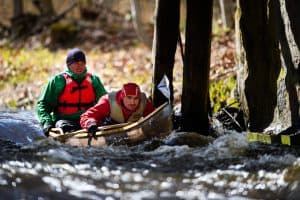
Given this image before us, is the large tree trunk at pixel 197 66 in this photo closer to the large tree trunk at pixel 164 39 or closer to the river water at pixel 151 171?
the large tree trunk at pixel 164 39

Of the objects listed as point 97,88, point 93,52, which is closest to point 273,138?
point 97,88

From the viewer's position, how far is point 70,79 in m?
8.88

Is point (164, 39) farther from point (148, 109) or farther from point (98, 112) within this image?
point (98, 112)

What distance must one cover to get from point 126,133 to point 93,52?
416 inches

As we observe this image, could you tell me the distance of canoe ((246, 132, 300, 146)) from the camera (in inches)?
279

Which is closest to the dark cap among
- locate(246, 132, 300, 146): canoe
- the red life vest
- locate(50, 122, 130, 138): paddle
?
the red life vest

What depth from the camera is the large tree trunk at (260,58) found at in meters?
7.59

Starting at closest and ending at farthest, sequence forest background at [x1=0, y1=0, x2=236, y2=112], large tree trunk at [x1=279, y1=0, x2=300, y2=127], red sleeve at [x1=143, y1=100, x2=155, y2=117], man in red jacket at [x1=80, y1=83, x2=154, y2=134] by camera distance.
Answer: large tree trunk at [x1=279, y1=0, x2=300, y2=127]
man in red jacket at [x1=80, y1=83, x2=154, y2=134]
red sleeve at [x1=143, y1=100, x2=155, y2=117]
forest background at [x1=0, y1=0, x2=236, y2=112]

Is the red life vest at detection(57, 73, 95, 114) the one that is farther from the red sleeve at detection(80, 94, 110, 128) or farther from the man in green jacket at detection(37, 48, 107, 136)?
the red sleeve at detection(80, 94, 110, 128)

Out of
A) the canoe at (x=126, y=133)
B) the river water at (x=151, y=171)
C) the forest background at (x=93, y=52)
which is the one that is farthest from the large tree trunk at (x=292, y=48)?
the forest background at (x=93, y=52)

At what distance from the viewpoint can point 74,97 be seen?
8.85m

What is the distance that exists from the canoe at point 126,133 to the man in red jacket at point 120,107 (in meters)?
0.27

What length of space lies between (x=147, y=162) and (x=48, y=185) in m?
1.48

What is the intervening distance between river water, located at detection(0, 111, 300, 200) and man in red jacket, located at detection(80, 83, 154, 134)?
0.54m
